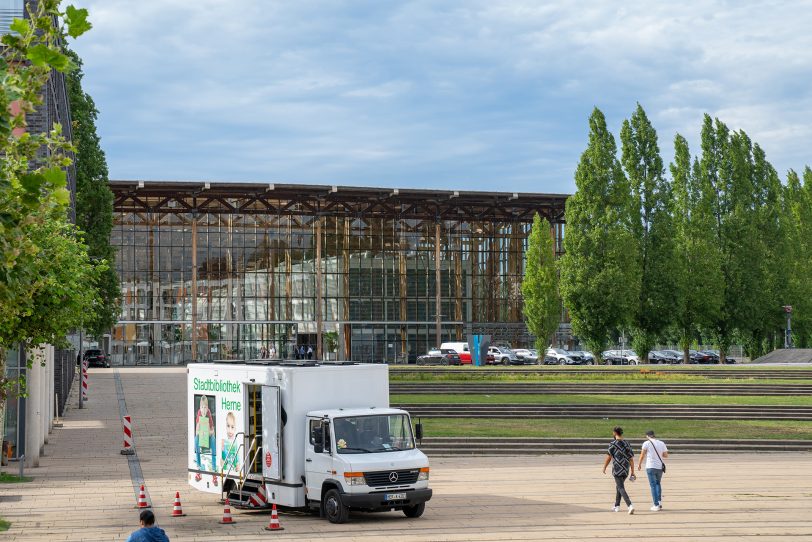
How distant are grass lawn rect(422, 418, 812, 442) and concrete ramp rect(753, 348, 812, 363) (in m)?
34.0

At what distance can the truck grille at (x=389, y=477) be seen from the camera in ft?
61.9

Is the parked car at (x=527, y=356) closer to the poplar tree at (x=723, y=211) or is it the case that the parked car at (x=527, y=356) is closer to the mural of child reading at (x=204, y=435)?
the poplar tree at (x=723, y=211)

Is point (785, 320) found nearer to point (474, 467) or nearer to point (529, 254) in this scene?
point (529, 254)

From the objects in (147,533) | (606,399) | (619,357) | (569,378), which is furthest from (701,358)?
(147,533)

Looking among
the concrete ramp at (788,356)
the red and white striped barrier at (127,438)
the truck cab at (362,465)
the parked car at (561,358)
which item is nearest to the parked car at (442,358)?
the parked car at (561,358)

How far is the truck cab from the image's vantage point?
741 inches

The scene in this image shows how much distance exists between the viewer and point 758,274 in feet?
246

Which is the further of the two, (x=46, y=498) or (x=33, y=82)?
(x=46, y=498)

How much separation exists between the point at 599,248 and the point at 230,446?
52.6 metres

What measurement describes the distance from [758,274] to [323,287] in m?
36.2

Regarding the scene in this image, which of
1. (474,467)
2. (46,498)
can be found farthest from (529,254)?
(46,498)

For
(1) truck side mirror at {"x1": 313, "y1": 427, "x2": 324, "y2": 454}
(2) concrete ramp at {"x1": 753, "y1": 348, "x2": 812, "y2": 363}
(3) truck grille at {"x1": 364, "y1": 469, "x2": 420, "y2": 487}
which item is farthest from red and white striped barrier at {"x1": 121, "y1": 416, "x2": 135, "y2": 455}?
(2) concrete ramp at {"x1": 753, "y1": 348, "x2": 812, "y2": 363}

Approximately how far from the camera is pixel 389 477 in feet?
62.4

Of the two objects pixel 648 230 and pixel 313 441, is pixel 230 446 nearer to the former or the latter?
pixel 313 441
